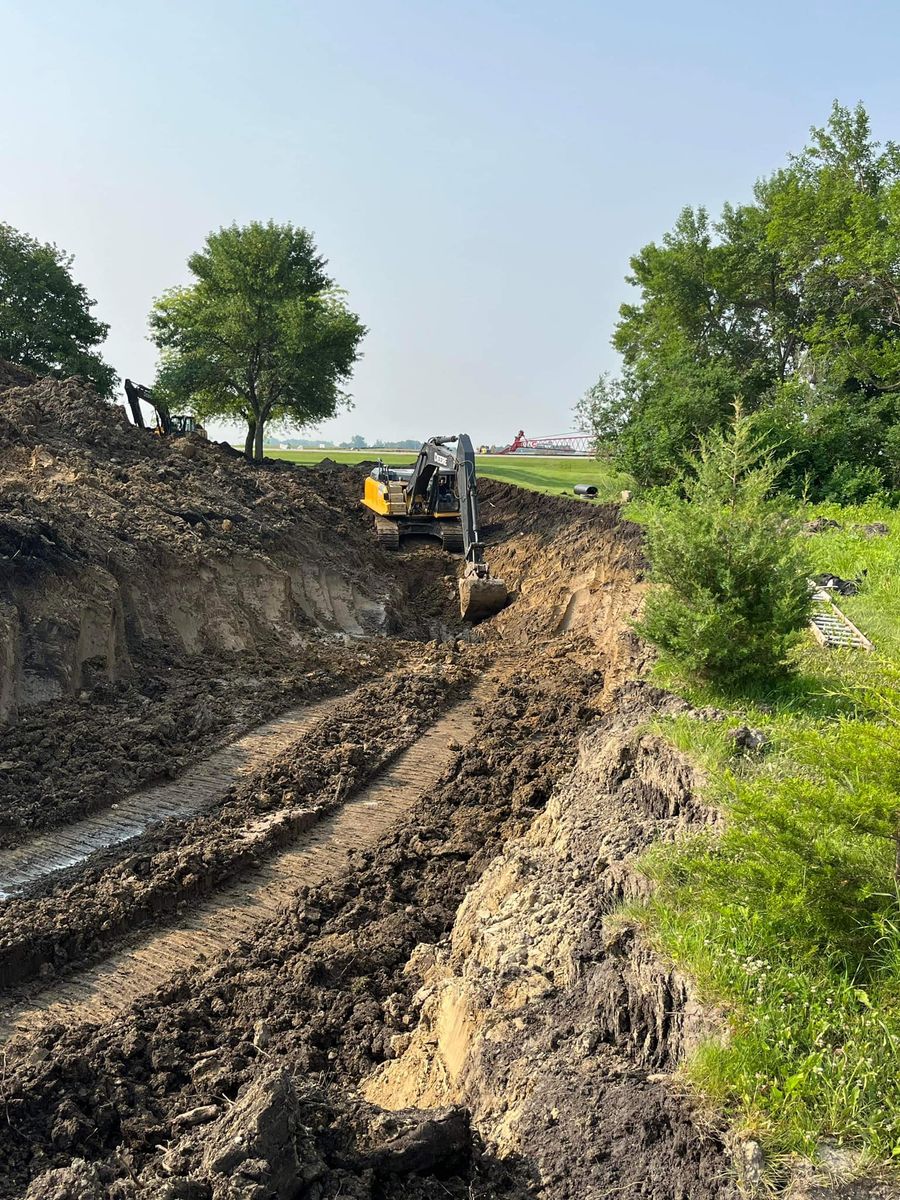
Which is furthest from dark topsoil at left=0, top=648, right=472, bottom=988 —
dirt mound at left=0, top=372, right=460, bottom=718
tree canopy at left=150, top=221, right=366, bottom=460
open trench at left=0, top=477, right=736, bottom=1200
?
tree canopy at left=150, top=221, right=366, bottom=460

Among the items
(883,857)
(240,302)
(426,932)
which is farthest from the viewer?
(240,302)

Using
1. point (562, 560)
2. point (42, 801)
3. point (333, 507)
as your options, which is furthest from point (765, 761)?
point (333, 507)

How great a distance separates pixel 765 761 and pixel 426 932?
2880mm

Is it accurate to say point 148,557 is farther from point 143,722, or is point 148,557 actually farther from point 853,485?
point 853,485

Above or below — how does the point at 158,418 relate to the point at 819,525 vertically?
above

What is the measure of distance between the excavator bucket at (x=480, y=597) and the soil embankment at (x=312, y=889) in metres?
1.11

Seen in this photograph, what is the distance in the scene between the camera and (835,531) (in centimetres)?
1712

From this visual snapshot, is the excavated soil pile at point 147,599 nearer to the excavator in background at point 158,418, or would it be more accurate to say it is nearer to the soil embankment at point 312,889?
the soil embankment at point 312,889

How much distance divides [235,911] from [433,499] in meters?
14.0

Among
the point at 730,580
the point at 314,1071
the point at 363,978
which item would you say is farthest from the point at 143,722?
the point at 730,580

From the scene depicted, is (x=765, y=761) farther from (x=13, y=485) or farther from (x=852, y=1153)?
(x=13, y=485)

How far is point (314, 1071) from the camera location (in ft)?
17.1

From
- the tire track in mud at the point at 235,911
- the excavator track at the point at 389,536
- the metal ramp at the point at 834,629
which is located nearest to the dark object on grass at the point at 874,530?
the metal ramp at the point at 834,629

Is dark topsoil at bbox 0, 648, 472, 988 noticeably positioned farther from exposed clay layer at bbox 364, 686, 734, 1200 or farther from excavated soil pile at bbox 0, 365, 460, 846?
exposed clay layer at bbox 364, 686, 734, 1200
